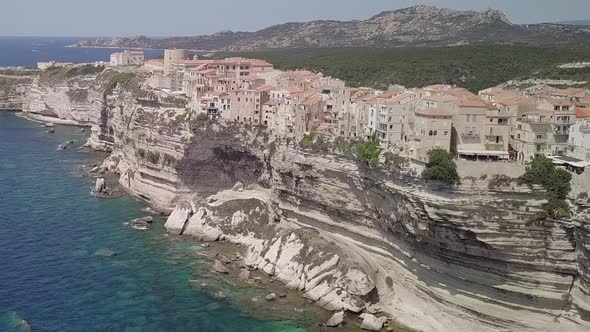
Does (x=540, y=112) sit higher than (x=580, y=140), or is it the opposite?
(x=540, y=112)

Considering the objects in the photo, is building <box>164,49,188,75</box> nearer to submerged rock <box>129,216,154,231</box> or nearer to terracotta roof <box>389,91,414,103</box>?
submerged rock <box>129,216,154,231</box>

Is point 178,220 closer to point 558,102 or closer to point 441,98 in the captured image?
point 441,98

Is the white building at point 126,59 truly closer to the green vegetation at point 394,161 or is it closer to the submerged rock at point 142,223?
the submerged rock at point 142,223

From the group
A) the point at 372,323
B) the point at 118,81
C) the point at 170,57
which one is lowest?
the point at 372,323

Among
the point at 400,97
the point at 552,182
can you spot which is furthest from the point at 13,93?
the point at 552,182

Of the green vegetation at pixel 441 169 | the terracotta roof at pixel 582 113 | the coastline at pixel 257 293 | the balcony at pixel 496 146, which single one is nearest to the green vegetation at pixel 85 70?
the coastline at pixel 257 293
